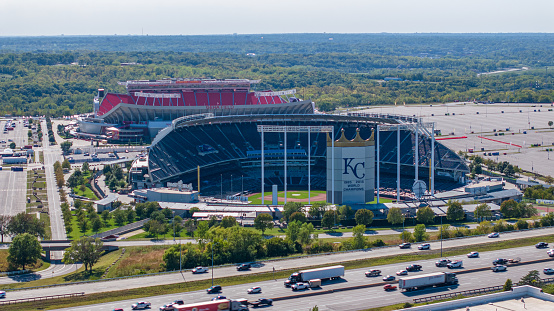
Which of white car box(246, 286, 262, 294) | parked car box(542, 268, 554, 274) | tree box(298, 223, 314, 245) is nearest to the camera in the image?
white car box(246, 286, 262, 294)

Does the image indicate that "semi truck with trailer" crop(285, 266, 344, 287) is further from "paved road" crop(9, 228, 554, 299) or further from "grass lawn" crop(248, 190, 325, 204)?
"grass lawn" crop(248, 190, 325, 204)

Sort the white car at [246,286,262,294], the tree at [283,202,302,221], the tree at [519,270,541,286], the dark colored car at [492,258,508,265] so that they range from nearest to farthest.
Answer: the white car at [246,286,262,294]
the tree at [519,270,541,286]
the dark colored car at [492,258,508,265]
the tree at [283,202,302,221]

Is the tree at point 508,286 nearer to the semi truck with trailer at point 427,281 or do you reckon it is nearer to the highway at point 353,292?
the highway at point 353,292

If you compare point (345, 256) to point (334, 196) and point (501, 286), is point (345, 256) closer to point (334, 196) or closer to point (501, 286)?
point (501, 286)

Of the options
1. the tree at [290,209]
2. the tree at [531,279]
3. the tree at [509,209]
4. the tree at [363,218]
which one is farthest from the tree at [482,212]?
the tree at [531,279]

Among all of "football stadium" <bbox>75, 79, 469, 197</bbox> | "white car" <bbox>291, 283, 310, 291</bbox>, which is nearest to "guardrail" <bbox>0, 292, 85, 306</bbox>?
"white car" <bbox>291, 283, 310, 291</bbox>

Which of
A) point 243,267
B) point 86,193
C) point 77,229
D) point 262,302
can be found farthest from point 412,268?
point 86,193
